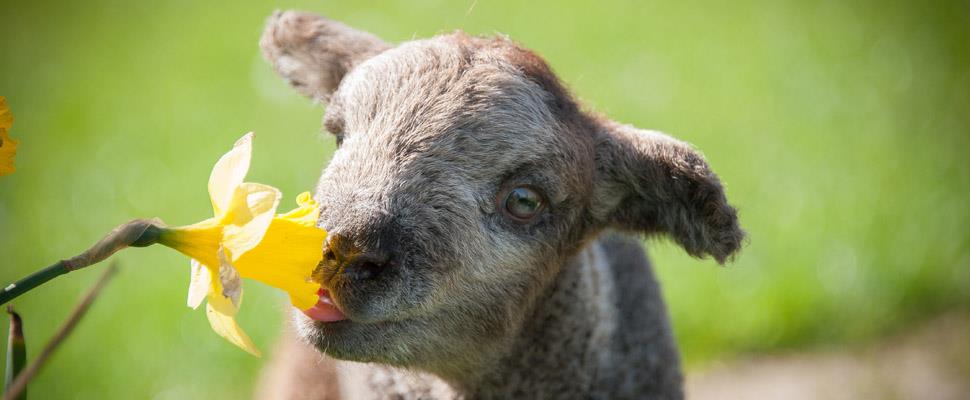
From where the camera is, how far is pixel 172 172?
31.4 feet

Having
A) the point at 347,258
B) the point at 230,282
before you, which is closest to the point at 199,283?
the point at 230,282

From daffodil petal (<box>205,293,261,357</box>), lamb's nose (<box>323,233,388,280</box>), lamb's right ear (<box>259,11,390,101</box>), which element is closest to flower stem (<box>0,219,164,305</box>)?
daffodil petal (<box>205,293,261,357</box>)

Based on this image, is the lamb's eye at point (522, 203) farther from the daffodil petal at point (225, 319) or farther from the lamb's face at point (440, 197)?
the daffodil petal at point (225, 319)

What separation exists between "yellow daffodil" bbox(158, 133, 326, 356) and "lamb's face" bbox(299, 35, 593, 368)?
2.59 feet

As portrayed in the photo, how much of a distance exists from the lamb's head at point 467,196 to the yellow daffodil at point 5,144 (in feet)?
3.76

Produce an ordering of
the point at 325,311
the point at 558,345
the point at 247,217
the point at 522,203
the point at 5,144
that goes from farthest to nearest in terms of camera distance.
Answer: the point at 558,345 < the point at 522,203 < the point at 325,311 < the point at 247,217 < the point at 5,144

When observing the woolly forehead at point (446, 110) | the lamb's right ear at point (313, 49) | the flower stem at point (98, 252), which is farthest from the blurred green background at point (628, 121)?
the flower stem at point (98, 252)

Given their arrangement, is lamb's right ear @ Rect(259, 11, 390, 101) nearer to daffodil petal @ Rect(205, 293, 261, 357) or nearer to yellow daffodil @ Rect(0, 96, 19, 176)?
daffodil petal @ Rect(205, 293, 261, 357)

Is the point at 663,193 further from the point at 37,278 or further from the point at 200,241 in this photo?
the point at 37,278

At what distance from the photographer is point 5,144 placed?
72.9 inches

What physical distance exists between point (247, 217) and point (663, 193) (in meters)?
2.27

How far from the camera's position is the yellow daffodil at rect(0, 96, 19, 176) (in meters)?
1.81

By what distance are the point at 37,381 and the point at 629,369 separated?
449cm

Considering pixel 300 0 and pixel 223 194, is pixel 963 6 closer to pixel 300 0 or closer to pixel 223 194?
pixel 300 0
